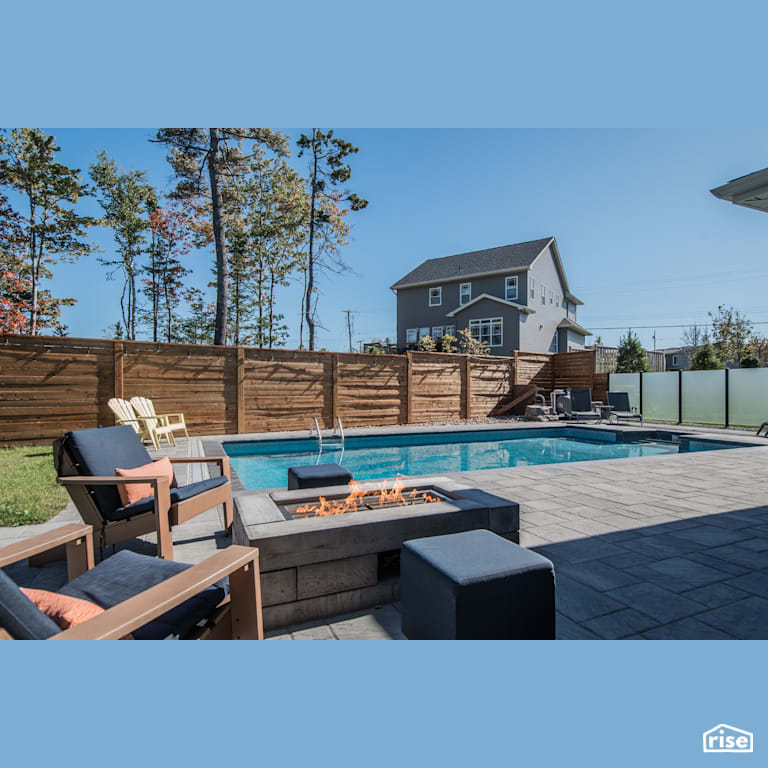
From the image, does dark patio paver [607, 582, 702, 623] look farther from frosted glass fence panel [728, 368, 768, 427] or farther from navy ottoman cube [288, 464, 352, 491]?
frosted glass fence panel [728, 368, 768, 427]

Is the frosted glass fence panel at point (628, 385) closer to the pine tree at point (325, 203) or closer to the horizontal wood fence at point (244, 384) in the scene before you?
the horizontal wood fence at point (244, 384)

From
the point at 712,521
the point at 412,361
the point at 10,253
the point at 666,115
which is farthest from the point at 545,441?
the point at 10,253

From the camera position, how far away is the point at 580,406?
13.0 m

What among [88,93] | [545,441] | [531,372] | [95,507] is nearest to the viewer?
[88,93]

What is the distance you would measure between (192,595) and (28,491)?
407 centimetres

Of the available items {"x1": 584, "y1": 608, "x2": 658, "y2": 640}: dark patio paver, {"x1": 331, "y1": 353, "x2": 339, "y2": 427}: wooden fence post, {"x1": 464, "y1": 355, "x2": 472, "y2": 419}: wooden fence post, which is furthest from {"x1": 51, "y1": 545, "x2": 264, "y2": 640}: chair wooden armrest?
{"x1": 464, "y1": 355, "x2": 472, "y2": 419}: wooden fence post

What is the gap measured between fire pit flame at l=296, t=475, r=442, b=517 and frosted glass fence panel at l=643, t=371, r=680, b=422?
12.7 meters

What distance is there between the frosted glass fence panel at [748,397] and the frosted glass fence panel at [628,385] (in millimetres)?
2264

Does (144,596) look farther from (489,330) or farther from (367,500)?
(489,330)

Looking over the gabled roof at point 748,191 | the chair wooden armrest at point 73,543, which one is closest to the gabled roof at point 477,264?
the gabled roof at point 748,191

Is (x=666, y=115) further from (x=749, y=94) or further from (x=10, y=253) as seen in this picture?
(x=10, y=253)

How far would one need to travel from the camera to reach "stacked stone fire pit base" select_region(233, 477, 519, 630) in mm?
2162
